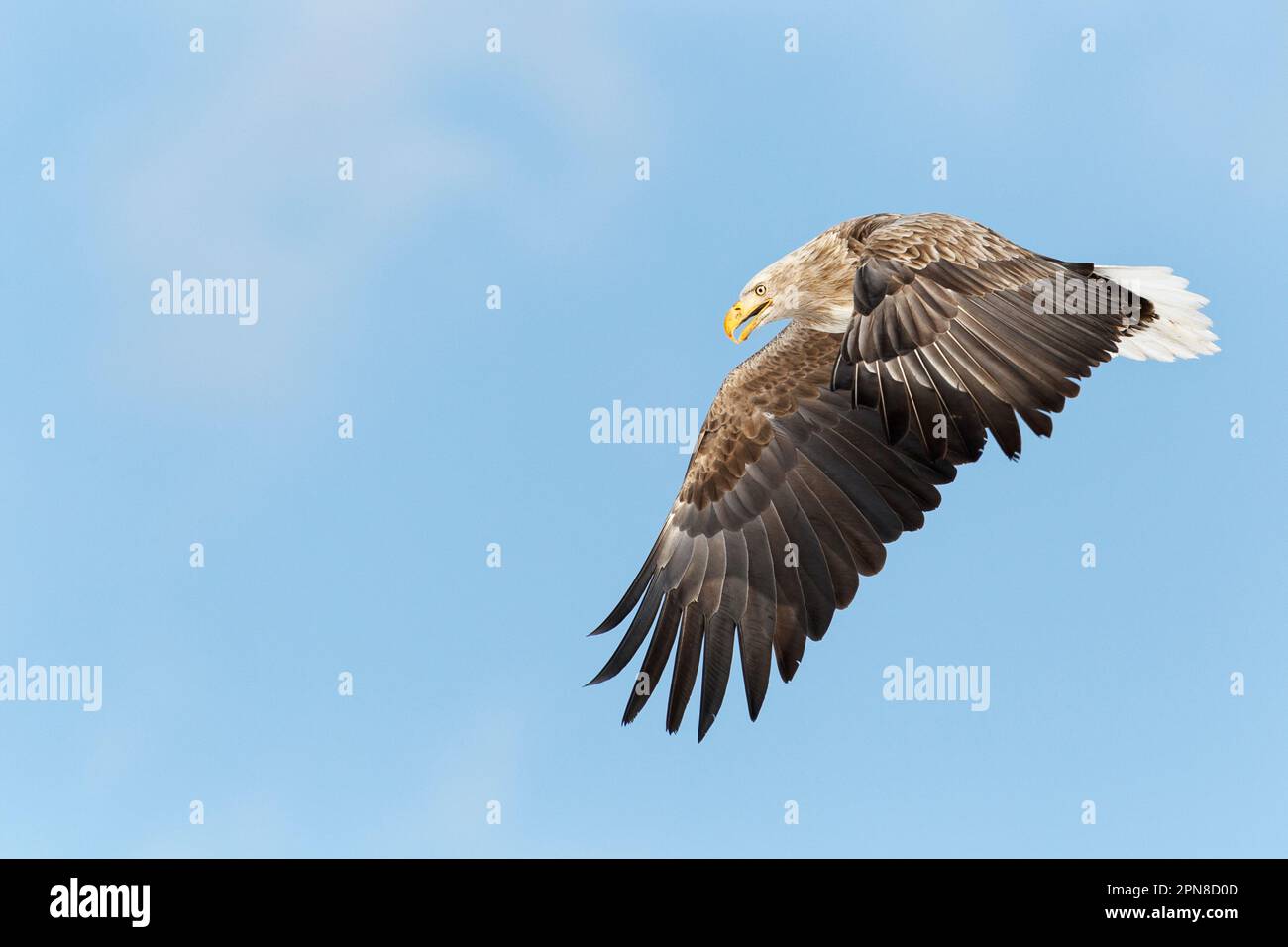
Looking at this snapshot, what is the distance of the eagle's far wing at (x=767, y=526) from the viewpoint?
9.12 metres

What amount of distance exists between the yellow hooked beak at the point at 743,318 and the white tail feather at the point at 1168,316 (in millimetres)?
2492

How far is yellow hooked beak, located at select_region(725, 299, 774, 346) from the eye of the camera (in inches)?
393

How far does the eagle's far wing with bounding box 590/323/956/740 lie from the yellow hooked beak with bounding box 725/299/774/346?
439 millimetres

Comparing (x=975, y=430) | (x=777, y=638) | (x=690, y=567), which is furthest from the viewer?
(x=690, y=567)

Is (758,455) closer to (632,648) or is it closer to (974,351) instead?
(632,648)

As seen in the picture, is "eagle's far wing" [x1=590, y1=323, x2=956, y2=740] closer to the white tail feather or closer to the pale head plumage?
the pale head plumage

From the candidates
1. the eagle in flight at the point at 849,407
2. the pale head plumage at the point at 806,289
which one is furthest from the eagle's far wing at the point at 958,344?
the pale head plumage at the point at 806,289

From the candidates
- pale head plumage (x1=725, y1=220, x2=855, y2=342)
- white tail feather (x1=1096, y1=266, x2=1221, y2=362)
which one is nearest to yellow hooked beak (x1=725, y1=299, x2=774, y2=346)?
pale head plumage (x1=725, y1=220, x2=855, y2=342)

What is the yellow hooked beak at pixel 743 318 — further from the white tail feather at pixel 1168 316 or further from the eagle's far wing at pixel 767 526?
the white tail feather at pixel 1168 316

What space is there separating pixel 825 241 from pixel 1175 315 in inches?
104

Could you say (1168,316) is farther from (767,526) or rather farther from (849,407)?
(767,526)

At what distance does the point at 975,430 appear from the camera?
7.34m

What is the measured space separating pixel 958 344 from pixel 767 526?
273cm

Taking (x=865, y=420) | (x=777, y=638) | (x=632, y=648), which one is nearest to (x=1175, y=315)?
(x=865, y=420)
